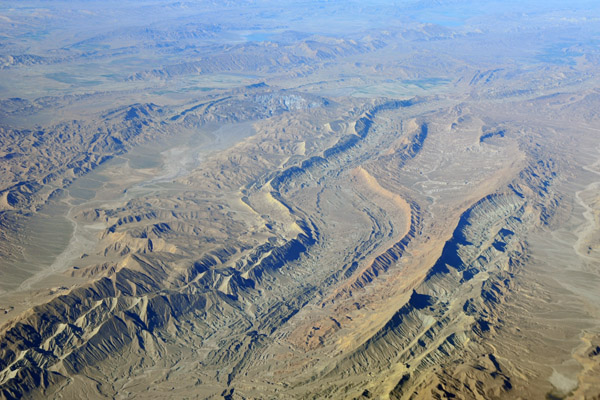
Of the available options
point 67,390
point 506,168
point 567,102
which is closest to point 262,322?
point 67,390

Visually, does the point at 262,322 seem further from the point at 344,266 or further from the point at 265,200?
the point at 265,200

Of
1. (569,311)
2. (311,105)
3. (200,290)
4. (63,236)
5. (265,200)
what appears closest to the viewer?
(569,311)

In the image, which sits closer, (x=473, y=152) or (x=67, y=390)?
(x=67, y=390)

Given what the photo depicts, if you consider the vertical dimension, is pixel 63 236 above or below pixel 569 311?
below

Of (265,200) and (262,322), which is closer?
(262,322)

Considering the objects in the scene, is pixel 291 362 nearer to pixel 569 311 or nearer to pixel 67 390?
pixel 67 390

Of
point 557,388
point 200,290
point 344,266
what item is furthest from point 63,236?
point 557,388

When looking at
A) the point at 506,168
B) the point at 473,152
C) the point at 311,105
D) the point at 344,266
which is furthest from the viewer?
the point at 311,105

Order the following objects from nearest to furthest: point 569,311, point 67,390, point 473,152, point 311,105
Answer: point 67,390 → point 569,311 → point 473,152 → point 311,105

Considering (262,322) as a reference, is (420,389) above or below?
above
